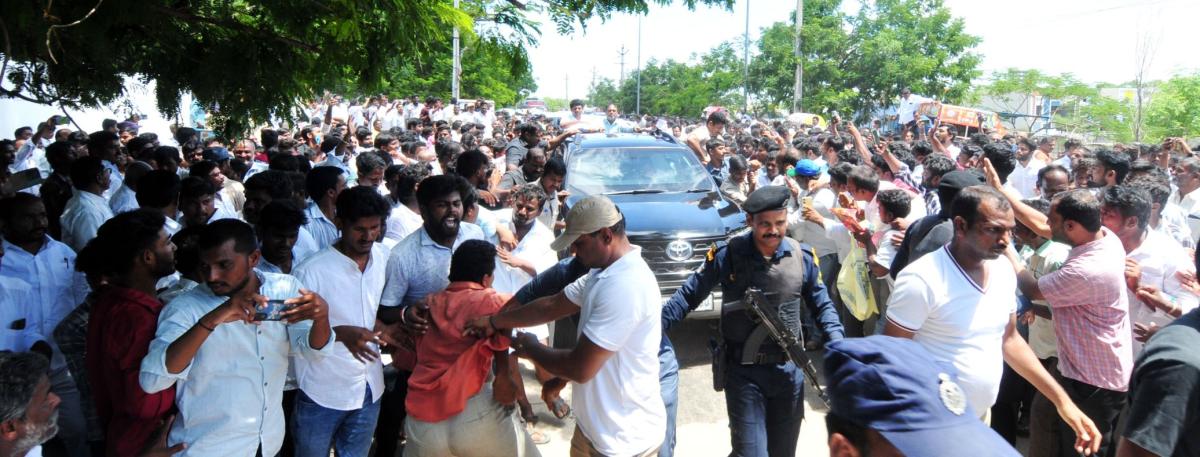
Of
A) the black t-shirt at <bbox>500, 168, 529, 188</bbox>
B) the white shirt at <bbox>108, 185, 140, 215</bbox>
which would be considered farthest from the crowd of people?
the black t-shirt at <bbox>500, 168, 529, 188</bbox>

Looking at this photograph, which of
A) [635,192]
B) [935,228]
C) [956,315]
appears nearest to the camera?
[956,315]

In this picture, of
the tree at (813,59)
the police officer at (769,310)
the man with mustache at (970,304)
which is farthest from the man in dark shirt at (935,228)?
the tree at (813,59)

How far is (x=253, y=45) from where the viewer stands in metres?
4.39

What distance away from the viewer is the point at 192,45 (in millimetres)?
4641

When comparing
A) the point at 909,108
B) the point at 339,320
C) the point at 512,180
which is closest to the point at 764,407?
the point at 339,320

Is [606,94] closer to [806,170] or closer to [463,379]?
[806,170]

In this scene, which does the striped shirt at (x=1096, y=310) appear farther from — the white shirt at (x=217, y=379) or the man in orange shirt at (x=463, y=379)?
the white shirt at (x=217, y=379)

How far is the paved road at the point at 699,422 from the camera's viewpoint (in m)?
5.02

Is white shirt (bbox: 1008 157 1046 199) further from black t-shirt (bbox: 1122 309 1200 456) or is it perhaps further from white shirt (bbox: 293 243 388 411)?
white shirt (bbox: 293 243 388 411)

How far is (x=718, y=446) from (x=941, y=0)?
95.3ft

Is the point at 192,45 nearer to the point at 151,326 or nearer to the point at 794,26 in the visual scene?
the point at 151,326

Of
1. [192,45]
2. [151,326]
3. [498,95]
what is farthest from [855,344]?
[498,95]

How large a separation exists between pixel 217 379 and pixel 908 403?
247 cm

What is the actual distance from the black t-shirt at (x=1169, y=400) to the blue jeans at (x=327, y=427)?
299 cm
